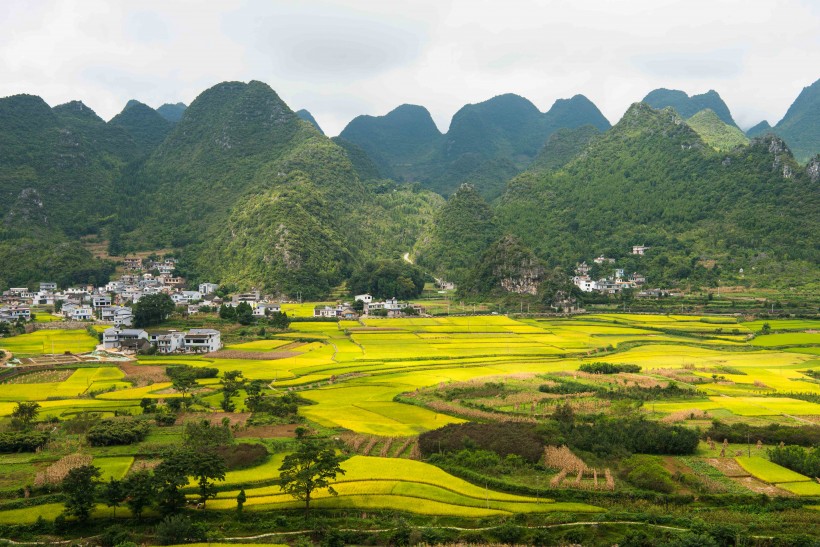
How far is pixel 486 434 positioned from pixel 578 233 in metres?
91.5

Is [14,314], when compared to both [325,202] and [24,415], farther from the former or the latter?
[325,202]

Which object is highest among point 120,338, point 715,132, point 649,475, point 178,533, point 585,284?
point 715,132

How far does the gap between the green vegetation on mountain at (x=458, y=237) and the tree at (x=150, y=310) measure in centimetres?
5356

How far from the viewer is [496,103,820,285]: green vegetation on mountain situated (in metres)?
89.1

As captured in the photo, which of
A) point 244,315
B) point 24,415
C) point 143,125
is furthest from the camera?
point 143,125

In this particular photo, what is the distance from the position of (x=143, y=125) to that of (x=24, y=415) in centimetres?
15762

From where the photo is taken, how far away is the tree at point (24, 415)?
29.4 metres

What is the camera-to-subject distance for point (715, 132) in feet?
478

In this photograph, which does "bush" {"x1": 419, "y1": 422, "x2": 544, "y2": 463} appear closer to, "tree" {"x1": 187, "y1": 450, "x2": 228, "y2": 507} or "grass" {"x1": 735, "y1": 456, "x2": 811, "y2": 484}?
"grass" {"x1": 735, "y1": 456, "x2": 811, "y2": 484}

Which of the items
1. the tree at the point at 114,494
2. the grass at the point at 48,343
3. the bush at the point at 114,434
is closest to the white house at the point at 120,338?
the grass at the point at 48,343

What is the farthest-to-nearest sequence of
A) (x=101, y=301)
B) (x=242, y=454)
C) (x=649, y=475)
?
(x=101, y=301) → (x=242, y=454) → (x=649, y=475)

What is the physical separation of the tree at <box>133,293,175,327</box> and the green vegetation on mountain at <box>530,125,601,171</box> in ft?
401

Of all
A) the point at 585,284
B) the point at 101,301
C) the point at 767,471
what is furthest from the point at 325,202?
the point at 767,471

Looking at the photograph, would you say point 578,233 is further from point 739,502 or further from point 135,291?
point 739,502
